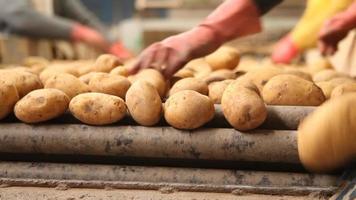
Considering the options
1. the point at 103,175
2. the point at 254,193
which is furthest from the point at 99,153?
the point at 254,193

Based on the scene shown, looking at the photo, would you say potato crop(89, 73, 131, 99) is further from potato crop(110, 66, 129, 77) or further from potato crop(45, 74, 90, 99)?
potato crop(110, 66, 129, 77)

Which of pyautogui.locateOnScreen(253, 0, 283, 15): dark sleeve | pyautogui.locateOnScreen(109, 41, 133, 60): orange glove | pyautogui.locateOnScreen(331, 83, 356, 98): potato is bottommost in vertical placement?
pyautogui.locateOnScreen(109, 41, 133, 60): orange glove

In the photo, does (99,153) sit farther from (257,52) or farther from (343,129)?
(257,52)

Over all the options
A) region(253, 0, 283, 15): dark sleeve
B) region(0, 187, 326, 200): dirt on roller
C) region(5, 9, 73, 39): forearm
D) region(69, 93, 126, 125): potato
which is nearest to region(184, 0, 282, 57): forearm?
region(253, 0, 283, 15): dark sleeve

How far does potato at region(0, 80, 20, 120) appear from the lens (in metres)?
0.83

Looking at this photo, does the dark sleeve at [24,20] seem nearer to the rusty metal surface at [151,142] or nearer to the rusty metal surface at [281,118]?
the rusty metal surface at [151,142]

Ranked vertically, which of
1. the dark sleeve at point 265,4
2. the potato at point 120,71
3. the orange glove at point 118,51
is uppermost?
the dark sleeve at point 265,4

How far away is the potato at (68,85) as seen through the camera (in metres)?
→ 0.93

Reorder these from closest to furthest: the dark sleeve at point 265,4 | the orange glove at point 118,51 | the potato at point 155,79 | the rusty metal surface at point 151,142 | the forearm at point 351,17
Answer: the rusty metal surface at point 151,142
the potato at point 155,79
the dark sleeve at point 265,4
the forearm at point 351,17
the orange glove at point 118,51

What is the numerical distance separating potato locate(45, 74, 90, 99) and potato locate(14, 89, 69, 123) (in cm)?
9

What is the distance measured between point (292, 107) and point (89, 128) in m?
0.35

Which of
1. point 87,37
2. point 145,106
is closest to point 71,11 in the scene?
point 87,37

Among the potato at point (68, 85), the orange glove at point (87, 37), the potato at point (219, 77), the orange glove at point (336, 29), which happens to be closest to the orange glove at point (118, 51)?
the orange glove at point (87, 37)

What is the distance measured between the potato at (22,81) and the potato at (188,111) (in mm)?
294
